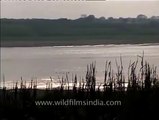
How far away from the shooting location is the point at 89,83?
715 cm

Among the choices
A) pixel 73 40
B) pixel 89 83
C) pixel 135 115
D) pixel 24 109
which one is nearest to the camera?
pixel 135 115

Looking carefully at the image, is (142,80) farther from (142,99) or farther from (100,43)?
(100,43)

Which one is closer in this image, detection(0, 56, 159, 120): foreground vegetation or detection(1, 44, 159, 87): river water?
detection(0, 56, 159, 120): foreground vegetation

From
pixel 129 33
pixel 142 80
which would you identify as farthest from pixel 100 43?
pixel 142 80

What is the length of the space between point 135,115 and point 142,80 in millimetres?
1112

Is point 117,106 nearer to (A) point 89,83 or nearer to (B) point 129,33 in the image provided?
(A) point 89,83

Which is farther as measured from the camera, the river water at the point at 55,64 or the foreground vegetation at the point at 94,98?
the river water at the point at 55,64

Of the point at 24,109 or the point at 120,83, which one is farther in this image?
the point at 120,83

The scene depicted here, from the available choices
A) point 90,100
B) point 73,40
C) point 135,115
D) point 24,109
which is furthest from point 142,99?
point 73,40

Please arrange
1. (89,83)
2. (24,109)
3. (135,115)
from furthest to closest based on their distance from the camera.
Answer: (89,83)
(24,109)
(135,115)

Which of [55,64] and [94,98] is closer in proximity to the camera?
[94,98]

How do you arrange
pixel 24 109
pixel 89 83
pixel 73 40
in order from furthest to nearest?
pixel 73 40
pixel 89 83
pixel 24 109

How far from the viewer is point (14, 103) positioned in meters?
6.81

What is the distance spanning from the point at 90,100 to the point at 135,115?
84 centimetres
